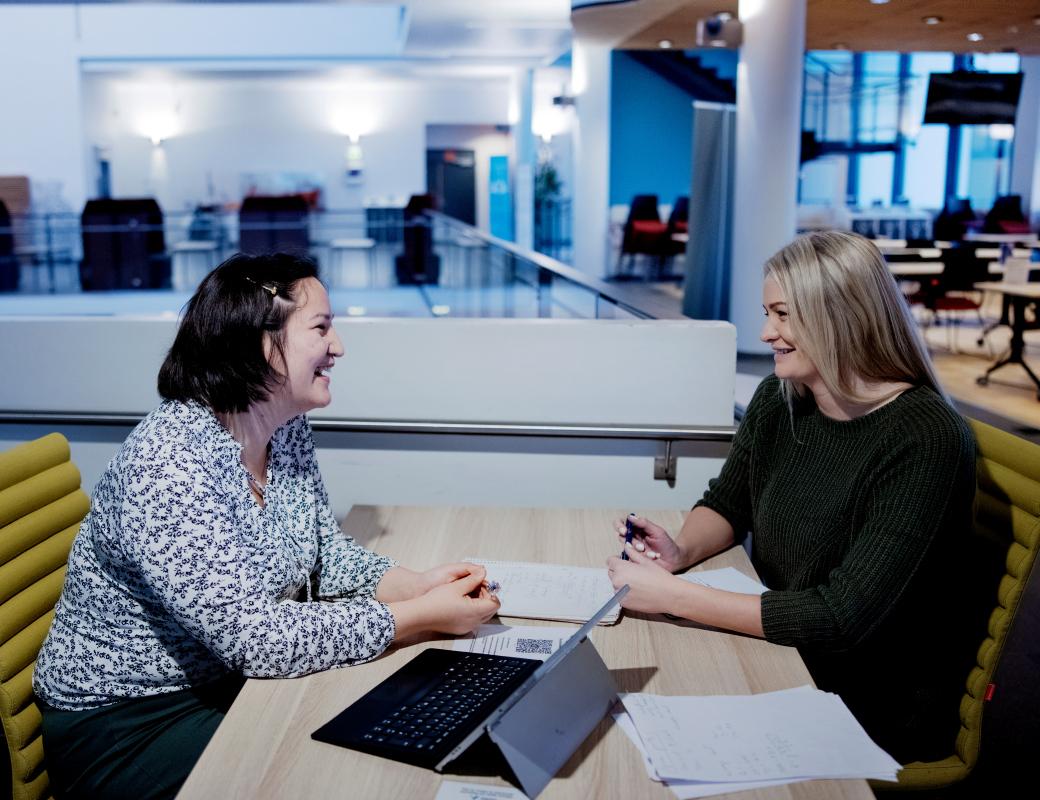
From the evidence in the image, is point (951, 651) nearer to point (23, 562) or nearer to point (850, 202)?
point (23, 562)

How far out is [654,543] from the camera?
6.45 ft

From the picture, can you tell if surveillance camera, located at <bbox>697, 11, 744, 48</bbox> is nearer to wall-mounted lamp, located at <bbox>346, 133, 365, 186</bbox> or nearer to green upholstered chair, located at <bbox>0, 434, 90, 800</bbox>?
green upholstered chair, located at <bbox>0, 434, 90, 800</bbox>

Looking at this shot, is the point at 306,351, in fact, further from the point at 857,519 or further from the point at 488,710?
the point at 857,519

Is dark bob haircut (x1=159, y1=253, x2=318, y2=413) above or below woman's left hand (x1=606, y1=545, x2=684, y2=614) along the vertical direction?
above

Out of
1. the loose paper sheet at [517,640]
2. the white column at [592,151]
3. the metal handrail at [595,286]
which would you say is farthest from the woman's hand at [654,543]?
the white column at [592,151]

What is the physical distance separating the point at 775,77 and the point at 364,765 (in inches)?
264

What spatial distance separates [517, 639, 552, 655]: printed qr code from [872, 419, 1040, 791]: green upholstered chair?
65cm

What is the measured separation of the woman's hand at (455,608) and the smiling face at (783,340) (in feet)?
2.22

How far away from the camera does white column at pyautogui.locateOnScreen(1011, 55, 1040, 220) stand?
50.8ft

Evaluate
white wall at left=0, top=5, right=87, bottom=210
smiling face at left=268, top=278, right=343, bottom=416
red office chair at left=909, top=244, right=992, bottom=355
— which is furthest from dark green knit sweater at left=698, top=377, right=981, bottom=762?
white wall at left=0, top=5, right=87, bottom=210

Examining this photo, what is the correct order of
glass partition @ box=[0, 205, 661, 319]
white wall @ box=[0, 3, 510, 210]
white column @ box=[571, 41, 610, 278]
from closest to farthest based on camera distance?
1. glass partition @ box=[0, 205, 661, 319]
2. white column @ box=[571, 41, 610, 278]
3. white wall @ box=[0, 3, 510, 210]

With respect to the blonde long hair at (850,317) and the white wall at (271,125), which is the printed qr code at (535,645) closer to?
the blonde long hair at (850,317)

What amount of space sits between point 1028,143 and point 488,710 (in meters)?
17.2

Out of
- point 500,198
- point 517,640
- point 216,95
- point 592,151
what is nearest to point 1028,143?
point 592,151
